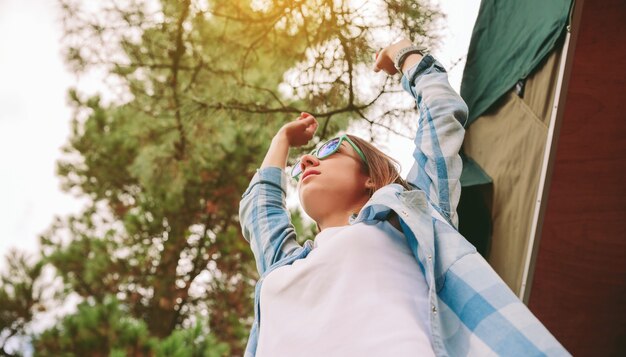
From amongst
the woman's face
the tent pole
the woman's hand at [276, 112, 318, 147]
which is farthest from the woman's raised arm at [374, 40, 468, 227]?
the woman's hand at [276, 112, 318, 147]

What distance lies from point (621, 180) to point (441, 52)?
98 cm

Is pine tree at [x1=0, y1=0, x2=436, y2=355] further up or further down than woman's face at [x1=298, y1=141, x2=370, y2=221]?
further up

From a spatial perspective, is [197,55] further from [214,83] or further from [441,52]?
[441,52]

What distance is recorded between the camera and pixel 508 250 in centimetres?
171

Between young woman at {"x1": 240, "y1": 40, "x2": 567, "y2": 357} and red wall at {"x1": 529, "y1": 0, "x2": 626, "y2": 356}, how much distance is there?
14.9 inches

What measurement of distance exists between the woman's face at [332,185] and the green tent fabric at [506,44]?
705mm

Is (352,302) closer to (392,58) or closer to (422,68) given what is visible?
(422,68)

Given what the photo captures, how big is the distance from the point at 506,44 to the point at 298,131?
814 millimetres

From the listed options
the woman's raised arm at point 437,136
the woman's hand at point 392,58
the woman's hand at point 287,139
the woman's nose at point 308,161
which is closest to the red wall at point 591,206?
the woman's raised arm at point 437,136

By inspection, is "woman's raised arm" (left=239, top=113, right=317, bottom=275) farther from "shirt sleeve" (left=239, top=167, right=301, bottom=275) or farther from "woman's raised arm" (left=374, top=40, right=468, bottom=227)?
"woman's raised arm" (left=374, top=40, right=468, bottom=227)

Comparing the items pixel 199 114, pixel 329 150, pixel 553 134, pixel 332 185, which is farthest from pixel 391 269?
pixel 199 114

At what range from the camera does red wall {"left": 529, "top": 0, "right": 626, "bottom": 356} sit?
1.39 metres

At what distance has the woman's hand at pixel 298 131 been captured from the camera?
176cm

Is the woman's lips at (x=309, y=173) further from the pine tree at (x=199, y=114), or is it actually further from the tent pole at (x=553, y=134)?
the pine tree at (x=199, y=114)
